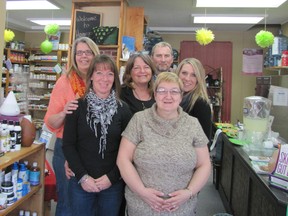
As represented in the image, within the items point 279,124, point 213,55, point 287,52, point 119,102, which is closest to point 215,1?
point 287,52

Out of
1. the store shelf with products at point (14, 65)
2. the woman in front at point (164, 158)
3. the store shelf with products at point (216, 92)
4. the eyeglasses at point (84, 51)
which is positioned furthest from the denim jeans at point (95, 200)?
the store shelf with products at point (14, 65)

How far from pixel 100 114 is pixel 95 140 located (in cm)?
16

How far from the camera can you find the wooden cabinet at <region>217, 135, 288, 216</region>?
5.88 ft

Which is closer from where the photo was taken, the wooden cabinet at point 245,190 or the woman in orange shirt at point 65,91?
the wooden cabinet at point 245,190

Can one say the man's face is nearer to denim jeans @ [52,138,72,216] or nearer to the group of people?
the group of people

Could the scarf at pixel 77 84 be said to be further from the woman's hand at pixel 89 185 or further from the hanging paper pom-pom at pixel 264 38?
the hanging paper pom-pom at pixel 264 38

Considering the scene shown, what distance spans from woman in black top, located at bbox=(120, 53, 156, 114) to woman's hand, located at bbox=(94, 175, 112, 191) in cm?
Answer: 51

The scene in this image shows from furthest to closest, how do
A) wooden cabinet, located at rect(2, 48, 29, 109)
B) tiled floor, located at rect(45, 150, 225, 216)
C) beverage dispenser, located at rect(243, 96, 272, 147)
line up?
wooden cabinet, located at rect(2, 48, 29, 109), tiled floor, located at rect(45, 150, 225, 216), beverage dispenser, located at rect(243, 96, 272, 147)

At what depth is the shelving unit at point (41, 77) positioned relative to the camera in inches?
341

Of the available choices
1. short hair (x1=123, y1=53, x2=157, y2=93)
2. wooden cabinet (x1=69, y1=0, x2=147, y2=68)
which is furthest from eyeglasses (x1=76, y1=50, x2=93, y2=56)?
wooden cabinet (x1=69, y1=0, x2=147, y2=68)

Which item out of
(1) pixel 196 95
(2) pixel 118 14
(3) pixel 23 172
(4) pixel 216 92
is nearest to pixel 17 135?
(3) pixel 23 172

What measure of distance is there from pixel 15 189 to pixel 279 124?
11.2 feet

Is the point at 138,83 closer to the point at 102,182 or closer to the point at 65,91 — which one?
the point at 65,91

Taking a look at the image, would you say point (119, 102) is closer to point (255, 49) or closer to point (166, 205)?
point (166, 205)
